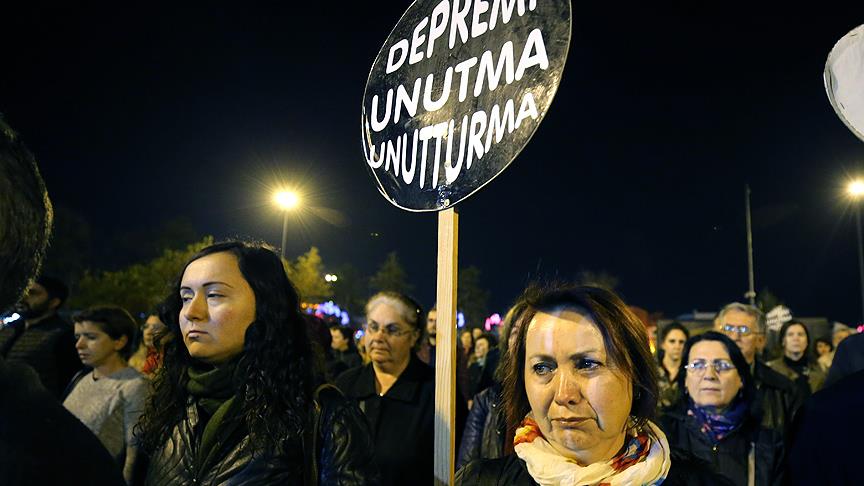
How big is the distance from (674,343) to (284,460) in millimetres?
5224

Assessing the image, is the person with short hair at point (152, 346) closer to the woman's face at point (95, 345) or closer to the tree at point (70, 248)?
the woman's face at point (95, 345)

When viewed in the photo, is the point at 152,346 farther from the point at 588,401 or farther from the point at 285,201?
the point at 285,201

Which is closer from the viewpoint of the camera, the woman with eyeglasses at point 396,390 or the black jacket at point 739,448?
the black jacket at point 739,448

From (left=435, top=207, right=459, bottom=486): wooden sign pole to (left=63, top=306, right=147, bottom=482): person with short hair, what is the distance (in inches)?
111

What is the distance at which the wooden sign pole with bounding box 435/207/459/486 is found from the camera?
216 centimetres

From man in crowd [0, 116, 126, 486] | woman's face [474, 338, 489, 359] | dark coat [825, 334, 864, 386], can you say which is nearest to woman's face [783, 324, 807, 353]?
woman's face [474, 338, 489, 359]

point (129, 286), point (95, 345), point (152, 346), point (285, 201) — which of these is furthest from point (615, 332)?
point (129, 286)

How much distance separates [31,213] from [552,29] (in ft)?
5.08

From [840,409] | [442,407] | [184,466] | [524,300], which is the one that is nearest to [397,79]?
[524,300]

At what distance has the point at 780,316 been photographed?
692 inches

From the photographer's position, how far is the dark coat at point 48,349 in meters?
5.81

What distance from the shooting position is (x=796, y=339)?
7582mm

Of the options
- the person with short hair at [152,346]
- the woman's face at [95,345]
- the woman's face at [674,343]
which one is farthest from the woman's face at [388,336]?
the woman's face at [674,343]

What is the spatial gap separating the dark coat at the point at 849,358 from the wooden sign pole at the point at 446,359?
112cm
